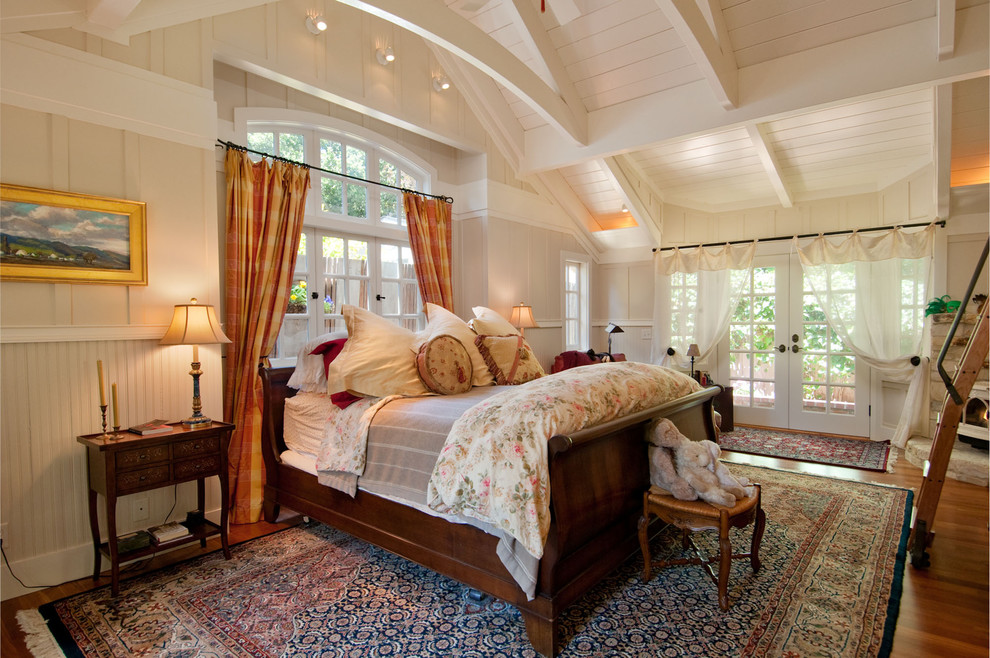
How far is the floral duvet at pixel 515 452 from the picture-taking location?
6.11 feet

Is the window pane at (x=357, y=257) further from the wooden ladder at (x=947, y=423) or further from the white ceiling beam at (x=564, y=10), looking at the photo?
the wooden ladder at (x=947, y=423)

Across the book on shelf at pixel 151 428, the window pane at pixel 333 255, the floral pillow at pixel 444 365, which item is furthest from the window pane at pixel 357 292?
the book on shelf at pixel 151 428

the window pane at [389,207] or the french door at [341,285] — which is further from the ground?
the window pane at [389,207]

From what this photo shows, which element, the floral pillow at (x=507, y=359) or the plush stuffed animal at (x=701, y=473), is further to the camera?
the floral pillow at (x=507, y=359)

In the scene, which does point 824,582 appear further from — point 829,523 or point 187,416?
point 187,416

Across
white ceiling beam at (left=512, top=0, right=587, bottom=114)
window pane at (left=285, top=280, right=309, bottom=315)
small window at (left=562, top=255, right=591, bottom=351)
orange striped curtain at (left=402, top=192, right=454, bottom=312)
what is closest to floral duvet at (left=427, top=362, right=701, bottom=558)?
window pane at (left=285, top=280, right=309, bottom=315)

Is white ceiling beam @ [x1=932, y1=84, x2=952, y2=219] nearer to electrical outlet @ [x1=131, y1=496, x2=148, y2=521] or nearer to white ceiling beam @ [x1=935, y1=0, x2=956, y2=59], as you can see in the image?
white ceiling beam @ [x1=935, y1=0, x2=956, y2=59]

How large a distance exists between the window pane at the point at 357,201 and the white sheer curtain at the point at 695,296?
11.8 feet

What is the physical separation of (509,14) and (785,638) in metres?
4.14

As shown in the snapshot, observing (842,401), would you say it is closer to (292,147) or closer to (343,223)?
(343,223)

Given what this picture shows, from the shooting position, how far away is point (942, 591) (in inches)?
92.7

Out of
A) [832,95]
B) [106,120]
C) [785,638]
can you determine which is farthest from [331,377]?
[832,95]

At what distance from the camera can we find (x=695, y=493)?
7.45 ft

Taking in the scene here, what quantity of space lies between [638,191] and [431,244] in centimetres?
250
